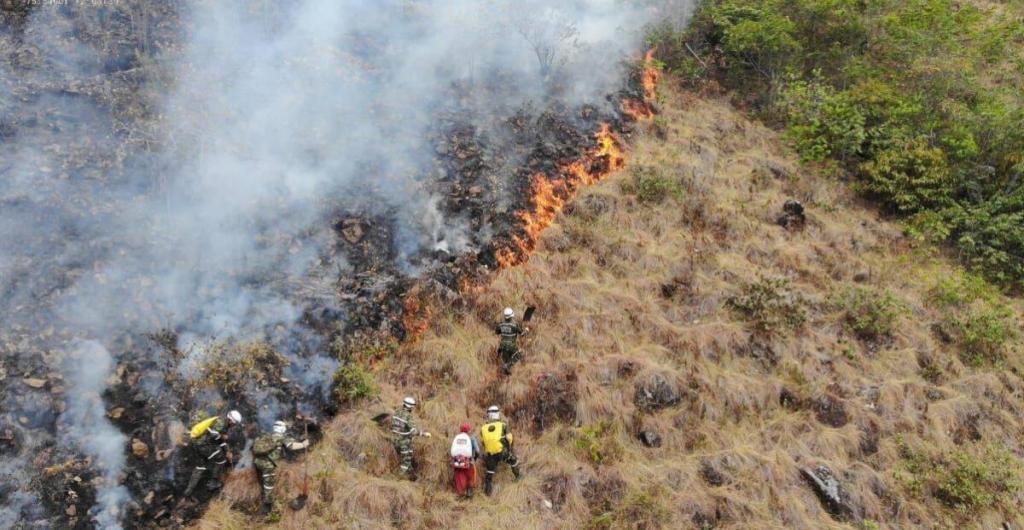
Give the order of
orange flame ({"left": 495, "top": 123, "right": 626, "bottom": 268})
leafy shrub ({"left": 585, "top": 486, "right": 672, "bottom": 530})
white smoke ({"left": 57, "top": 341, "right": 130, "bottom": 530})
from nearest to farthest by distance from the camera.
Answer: white smoke ({"left": 57, "top": 341, "right": 130, "bottom": 530}), leafy shrub ({"left": 585, "top": 486, "right": 672, "bottom": 530}), orange flame ({"left": 495, "top": 123, "right": 626, "bottom": 268})

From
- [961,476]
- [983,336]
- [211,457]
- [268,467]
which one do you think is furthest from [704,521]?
[983,336]

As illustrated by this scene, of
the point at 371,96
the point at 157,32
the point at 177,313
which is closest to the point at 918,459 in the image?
the point at 177,313

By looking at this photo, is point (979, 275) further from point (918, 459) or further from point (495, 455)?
point (495, 455)

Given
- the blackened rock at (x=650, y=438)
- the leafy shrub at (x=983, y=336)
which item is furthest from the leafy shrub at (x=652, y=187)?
the blackened rock at (x=650, y=438)

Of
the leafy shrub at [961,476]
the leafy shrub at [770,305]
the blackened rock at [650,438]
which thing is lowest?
the blackened rock at [650,438]

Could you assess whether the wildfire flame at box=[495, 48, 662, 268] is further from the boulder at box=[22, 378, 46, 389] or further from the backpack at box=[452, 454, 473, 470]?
the boulder at box=[22, 378, 46, 389]

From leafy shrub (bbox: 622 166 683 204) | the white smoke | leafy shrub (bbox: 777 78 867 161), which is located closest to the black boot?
the white smoke

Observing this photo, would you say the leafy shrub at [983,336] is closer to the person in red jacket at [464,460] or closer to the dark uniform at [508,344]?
the dark uniform at [508,344]
